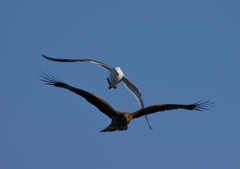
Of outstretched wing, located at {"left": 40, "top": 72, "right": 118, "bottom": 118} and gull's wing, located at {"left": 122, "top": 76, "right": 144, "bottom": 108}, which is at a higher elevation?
gull's wing, located at {"left": 122, "top": 76, "right": 144, "bottom": 108}

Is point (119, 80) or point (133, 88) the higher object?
point (133, 88)

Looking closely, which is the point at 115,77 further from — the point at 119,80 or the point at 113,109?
the point at 113,109

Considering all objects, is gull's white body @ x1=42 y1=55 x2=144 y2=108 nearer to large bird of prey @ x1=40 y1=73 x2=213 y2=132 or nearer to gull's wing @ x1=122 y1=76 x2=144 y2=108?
gull's wing @ x1=122 y1=76 x2=144 y2=108

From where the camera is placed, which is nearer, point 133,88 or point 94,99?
point 94,99

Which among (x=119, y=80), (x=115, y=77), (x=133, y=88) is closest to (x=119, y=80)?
(x=119, y=80)

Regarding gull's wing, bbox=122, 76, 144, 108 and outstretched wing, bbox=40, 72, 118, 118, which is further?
gull's wing, bbox=122, 76, 144, 108

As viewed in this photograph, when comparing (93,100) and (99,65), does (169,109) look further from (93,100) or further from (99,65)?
(99,65)

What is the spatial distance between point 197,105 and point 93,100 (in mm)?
4366

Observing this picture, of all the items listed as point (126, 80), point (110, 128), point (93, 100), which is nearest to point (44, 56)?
point (93, 100)

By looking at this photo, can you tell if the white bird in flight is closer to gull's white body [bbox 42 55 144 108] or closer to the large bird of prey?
gull's white body [bbox 42 55 144 108]

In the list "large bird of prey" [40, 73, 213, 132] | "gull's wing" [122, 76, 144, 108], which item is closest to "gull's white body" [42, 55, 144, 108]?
"gull's wing" [122, 76, 144, 108]

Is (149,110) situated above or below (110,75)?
below

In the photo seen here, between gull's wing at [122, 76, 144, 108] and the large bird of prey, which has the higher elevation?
gull's wing at [122, 76, 144, 108]

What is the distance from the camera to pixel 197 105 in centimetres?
1719
